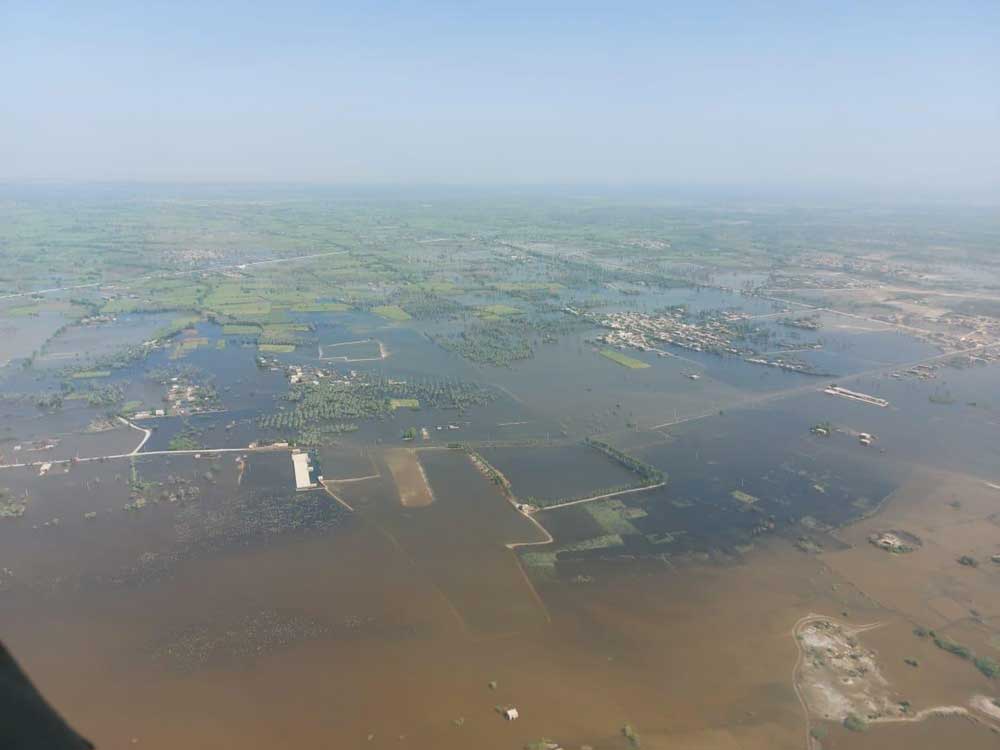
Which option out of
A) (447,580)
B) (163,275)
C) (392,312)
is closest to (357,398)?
(447,580)

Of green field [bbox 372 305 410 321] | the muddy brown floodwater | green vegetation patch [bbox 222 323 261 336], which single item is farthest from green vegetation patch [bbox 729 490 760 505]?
green vegetation patch [bbox 222 323 261 336]

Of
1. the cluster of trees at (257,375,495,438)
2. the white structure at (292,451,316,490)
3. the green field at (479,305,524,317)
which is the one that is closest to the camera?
the white structure at (292,451,316,490)

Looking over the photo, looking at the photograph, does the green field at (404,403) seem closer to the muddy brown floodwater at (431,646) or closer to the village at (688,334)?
the muddy brown floodwater at (431,646)

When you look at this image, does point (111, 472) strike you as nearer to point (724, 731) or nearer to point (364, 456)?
point (364, 456)

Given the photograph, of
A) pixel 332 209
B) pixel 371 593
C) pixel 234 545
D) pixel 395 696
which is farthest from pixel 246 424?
pixel 332 209

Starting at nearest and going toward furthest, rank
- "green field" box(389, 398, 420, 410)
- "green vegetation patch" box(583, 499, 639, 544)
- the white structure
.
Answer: "green vegetation patch" box(583, 499, 639, 544) < the white structure < "green field" box(389, 398, 420, 410)

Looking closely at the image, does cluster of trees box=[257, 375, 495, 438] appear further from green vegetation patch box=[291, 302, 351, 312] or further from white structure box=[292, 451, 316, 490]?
green vegetation patch box=[291, 302, 351, 312]

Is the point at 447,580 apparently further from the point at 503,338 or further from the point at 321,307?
the point at 321,307

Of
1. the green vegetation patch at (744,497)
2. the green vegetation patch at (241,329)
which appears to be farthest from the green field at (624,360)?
the green vegetation patch at (241,329)
